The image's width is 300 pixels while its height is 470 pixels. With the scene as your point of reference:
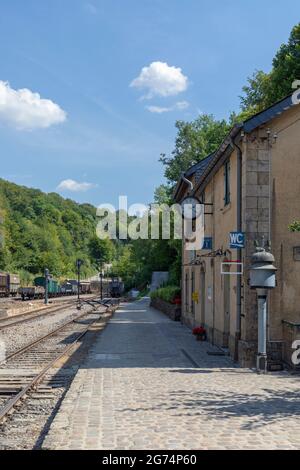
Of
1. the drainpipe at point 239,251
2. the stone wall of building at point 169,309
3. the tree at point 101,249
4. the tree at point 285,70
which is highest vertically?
the tree at point 285,70

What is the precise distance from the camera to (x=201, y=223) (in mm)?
21938

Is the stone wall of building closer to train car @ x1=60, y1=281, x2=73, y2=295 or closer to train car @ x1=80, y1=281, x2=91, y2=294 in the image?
train car @ x1=60, y1=281, x2=73, y2=295

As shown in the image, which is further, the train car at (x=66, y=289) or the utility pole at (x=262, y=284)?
the train car at (x=66, y=289)

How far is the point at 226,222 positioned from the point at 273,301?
3.62 metres

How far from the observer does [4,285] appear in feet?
219

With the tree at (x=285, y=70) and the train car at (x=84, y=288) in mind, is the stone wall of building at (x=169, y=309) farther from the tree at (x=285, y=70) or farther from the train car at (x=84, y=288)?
the train car at (x=84, y=288)

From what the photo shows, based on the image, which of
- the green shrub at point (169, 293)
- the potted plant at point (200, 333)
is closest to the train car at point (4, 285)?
the green shrub at point (169, 293)

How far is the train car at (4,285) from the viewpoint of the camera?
65244 mm

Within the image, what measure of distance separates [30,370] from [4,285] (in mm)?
54845

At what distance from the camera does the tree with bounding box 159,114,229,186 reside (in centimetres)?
4441

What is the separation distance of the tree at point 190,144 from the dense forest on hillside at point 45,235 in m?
A: 53.7

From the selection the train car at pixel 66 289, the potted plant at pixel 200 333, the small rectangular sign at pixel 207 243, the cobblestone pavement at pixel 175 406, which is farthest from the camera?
the train car at pixel 66 289

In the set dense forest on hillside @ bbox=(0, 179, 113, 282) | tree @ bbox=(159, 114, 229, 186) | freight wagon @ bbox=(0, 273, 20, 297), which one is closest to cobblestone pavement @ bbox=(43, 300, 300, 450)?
tree @ bbox=(159, 114, 229, 186)
